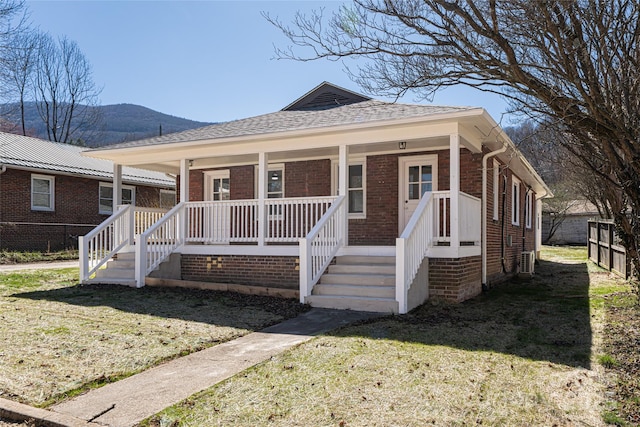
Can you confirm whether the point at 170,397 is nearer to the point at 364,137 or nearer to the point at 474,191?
the point at 364,137

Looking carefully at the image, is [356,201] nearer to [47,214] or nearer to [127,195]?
[47,214]

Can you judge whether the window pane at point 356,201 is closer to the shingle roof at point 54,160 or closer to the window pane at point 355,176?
the window pane at point 355,176

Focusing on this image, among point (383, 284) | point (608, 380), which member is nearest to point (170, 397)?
point (608, 380)

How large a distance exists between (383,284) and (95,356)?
15.1ft

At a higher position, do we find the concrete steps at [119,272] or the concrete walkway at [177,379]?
the concrete steps at [119,272]

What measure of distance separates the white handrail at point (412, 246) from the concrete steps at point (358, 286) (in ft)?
0.85

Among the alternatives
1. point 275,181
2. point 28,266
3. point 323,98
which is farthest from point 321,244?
point 28,266

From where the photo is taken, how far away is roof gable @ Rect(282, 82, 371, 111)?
13.7 metres

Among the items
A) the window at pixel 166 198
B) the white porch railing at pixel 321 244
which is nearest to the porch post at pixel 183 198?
the white porch railing at pixel 321 244

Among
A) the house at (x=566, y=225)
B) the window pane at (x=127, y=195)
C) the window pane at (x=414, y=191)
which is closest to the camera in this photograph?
the window pane at (x=414, y=191)

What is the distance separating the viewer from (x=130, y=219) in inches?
474

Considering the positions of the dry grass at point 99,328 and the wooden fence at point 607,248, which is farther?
the wooden fence at point 607,248

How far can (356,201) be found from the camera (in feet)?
39.9

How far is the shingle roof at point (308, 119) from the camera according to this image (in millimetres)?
9555
